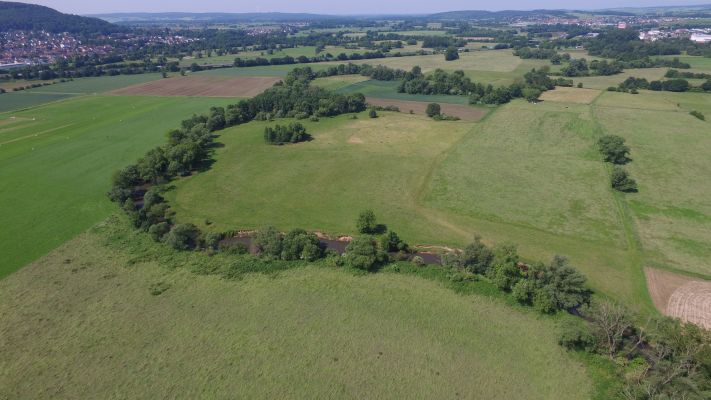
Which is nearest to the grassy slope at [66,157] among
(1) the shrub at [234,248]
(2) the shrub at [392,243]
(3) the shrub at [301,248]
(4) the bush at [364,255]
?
(1) the shrub at [234,248]

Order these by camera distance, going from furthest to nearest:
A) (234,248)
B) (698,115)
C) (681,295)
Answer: (698,115) → (234,248) → (681,295)

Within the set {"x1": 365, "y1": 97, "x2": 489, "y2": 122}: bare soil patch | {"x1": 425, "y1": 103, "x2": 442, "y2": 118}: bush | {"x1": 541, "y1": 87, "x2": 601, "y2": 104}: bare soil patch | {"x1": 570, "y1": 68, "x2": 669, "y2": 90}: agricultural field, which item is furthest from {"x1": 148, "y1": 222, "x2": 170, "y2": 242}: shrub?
{"x1": 570, "y1": 68, "x2": 669, "y2": 90}: agricultural field

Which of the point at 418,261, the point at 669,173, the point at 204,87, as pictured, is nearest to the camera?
the point at 418,261

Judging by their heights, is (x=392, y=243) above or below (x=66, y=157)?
below

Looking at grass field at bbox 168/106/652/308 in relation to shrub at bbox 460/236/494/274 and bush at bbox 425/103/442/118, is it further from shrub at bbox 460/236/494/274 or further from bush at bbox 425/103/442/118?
bush at bbox 425/103/442/118

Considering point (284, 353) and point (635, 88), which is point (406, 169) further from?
point (635, 88)

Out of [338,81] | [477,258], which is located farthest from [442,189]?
[338,81]

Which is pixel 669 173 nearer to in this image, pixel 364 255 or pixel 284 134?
pixel 364 255
